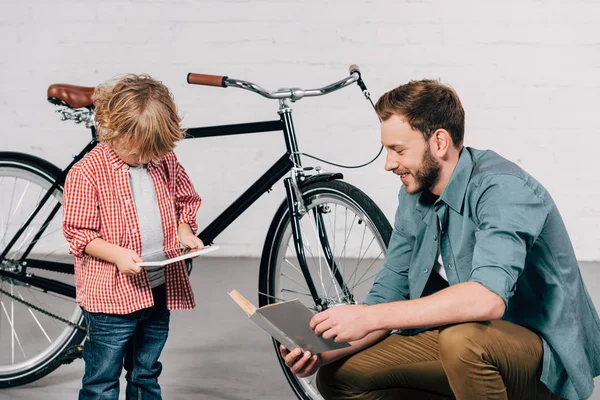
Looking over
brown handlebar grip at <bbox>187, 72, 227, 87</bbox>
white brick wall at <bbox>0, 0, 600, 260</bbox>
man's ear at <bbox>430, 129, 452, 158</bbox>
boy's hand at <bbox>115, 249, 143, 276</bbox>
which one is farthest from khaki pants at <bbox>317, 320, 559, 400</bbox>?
white brick wall at <bbox>0, 0, 600, 260</bbox>

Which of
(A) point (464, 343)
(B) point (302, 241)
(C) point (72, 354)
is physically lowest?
(C) point (72, 354)

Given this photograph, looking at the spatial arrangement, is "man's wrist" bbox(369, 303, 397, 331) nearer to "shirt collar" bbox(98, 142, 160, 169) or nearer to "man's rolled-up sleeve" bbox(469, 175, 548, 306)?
"man's rolled-up sleeve" bbox(469, 175, 548, 306)

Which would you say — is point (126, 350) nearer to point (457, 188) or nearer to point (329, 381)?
point (329, 381)

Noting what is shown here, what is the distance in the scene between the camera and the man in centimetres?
171

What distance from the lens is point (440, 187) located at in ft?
6.37

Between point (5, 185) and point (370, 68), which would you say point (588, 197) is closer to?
point (370, 68)

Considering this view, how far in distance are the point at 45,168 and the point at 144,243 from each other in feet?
2.44

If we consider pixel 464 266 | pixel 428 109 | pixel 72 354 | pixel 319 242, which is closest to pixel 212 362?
pixel 72 354

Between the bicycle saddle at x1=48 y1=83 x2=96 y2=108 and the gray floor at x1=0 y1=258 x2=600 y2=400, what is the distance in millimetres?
940

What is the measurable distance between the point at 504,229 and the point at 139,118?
A: 91cm

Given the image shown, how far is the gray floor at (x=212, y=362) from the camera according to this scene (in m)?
2.68

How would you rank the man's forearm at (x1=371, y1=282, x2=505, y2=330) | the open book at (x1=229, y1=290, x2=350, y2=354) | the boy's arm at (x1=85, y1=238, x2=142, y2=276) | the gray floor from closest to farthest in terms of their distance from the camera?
the man's forearm at (x1=371, y1=282, x2=505, y2=330), the open book at (x1=229, y1=290, x2=350, y2=354), the boy's arm at (x1=85, y1=238, x2=142, y2=276), the gray floor

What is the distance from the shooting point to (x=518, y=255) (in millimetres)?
1694

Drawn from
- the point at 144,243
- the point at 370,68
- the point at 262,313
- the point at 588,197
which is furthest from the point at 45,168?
the point at 588,197
